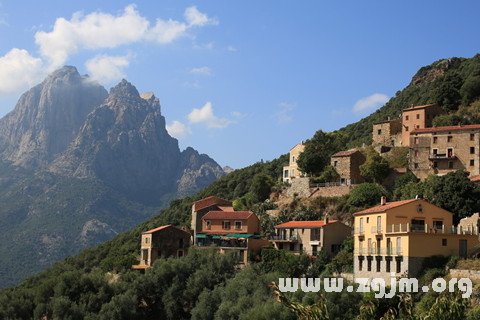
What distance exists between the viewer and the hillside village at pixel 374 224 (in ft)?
178

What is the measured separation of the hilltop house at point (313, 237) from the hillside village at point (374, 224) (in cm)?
9

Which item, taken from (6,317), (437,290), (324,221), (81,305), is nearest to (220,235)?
(324,221)

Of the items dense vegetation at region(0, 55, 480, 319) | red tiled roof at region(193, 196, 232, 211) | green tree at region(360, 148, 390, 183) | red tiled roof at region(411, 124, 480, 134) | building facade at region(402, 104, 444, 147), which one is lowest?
dense vegetation at region(0, 55, 480, 319)

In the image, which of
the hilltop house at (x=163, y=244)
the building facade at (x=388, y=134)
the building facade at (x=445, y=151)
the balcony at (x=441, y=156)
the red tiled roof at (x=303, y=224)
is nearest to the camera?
the red tiled roof at (x=303, y=224)

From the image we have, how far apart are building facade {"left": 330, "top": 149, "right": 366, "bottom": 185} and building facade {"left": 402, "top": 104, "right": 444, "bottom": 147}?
5.51m

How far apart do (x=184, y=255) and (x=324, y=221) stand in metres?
14.0

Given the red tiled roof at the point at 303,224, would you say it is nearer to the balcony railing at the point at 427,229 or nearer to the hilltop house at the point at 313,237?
the hilltop house at the point at 313,237

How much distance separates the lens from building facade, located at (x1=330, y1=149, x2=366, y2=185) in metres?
78.9

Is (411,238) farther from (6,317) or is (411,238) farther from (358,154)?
(6,317)

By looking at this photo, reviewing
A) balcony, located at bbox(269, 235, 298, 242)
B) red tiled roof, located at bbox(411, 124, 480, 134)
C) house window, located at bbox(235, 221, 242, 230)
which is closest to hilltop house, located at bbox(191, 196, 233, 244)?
house window, located at bbox(235, 221, 242, 230)

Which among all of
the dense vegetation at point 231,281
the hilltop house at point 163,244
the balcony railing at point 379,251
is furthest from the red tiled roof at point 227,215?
the balcony railing at point 379,251

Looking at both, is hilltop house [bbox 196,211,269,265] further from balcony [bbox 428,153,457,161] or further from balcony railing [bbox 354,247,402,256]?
balcony [bbox 428,153,457,161]

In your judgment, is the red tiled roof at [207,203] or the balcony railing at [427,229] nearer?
the balcony railing at [427,229]

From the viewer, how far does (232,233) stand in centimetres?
7375
